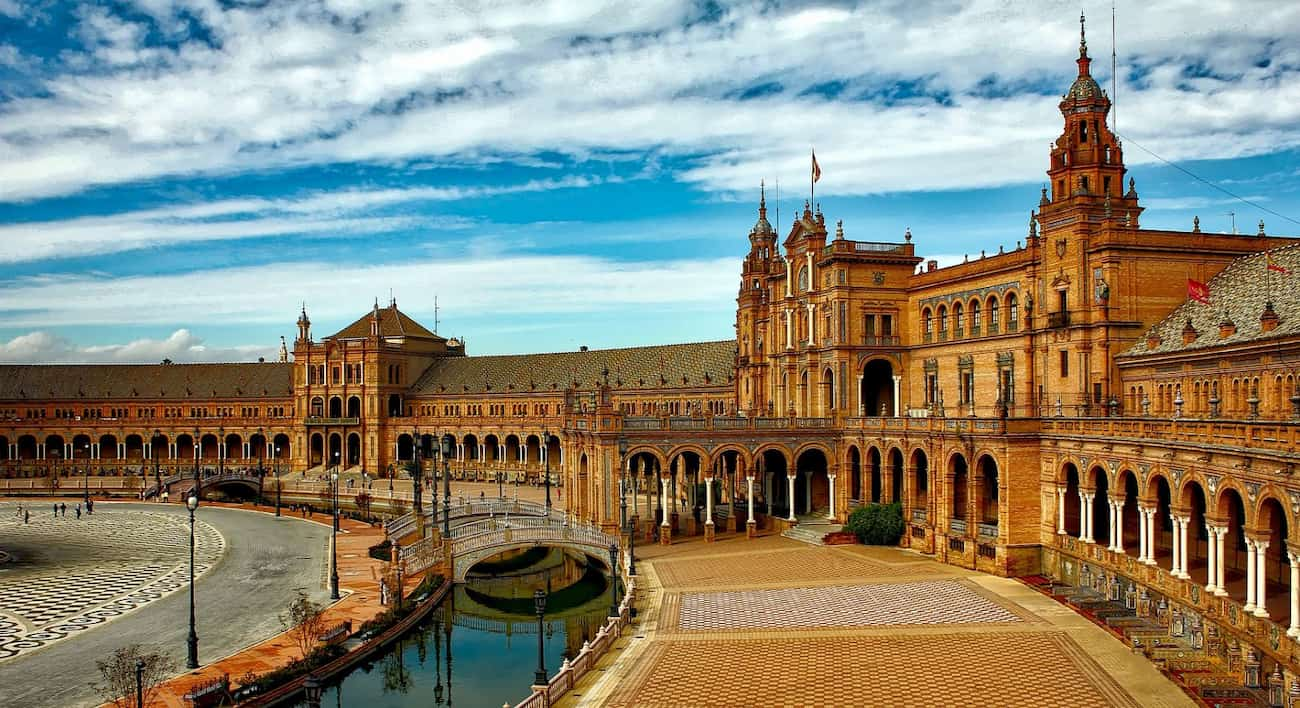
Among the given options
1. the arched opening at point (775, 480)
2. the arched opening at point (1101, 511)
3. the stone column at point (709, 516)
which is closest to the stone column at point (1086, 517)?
the arched opening at point (1101, 511)

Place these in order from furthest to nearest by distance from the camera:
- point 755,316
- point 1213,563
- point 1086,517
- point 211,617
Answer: point 755,316
point 1086,517
point 211,617
point 1213,563

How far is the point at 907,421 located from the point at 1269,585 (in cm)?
2416

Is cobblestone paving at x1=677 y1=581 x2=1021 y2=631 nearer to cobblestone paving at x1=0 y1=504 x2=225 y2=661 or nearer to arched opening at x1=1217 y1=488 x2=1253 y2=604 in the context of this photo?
arched opening at x1=1217 y1=488 x2=1253 y2=604

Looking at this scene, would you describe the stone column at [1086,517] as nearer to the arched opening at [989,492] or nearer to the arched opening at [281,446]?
the arched opening at [989,492]

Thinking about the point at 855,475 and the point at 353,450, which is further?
the point at 353,450

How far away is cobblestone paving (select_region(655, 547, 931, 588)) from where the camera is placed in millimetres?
50406

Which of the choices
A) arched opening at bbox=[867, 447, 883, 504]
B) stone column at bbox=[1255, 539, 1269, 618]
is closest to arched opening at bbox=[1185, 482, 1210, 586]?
stone column at bbox=[1255, 539, 1269, 618]

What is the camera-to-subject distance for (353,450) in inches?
4833

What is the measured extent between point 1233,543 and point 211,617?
4026 centimetres

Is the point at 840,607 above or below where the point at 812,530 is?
below

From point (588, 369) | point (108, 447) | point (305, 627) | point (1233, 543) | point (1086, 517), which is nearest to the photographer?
point (305, 627)

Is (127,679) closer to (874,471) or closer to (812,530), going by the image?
(812,530)

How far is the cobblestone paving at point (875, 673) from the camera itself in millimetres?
31703

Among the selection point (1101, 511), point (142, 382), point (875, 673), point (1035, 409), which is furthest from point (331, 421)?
point (875, 673)
